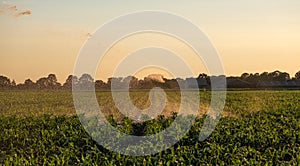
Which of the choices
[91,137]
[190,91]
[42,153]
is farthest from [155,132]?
[190,91]

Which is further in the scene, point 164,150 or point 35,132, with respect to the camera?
point 35,132

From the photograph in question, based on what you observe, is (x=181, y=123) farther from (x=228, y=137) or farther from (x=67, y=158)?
(x=67, y=158)

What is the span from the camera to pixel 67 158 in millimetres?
11633

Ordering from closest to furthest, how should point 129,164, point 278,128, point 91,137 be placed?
point 129,164 < point 91,137 < point 278,128

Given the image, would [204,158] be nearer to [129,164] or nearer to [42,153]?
[129,164]

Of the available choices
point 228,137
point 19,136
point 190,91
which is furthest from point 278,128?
point 190,91

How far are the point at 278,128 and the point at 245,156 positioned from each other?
558 centimetres

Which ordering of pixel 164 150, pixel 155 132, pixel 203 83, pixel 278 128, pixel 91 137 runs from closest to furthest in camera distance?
pixel 164 150, pixel 91 137, pixel 155 132, pixel 278 128, pixel 203 83

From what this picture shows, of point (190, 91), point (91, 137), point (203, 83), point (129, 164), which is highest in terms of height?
point (203, 83)

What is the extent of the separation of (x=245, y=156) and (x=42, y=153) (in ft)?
17.5

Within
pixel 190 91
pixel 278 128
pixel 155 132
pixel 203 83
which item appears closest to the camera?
pixel 155 132

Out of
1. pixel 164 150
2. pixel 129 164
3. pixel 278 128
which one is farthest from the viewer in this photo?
pixel 278 128

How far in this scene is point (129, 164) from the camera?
11297 millimetres

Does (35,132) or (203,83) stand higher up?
(203,83)
